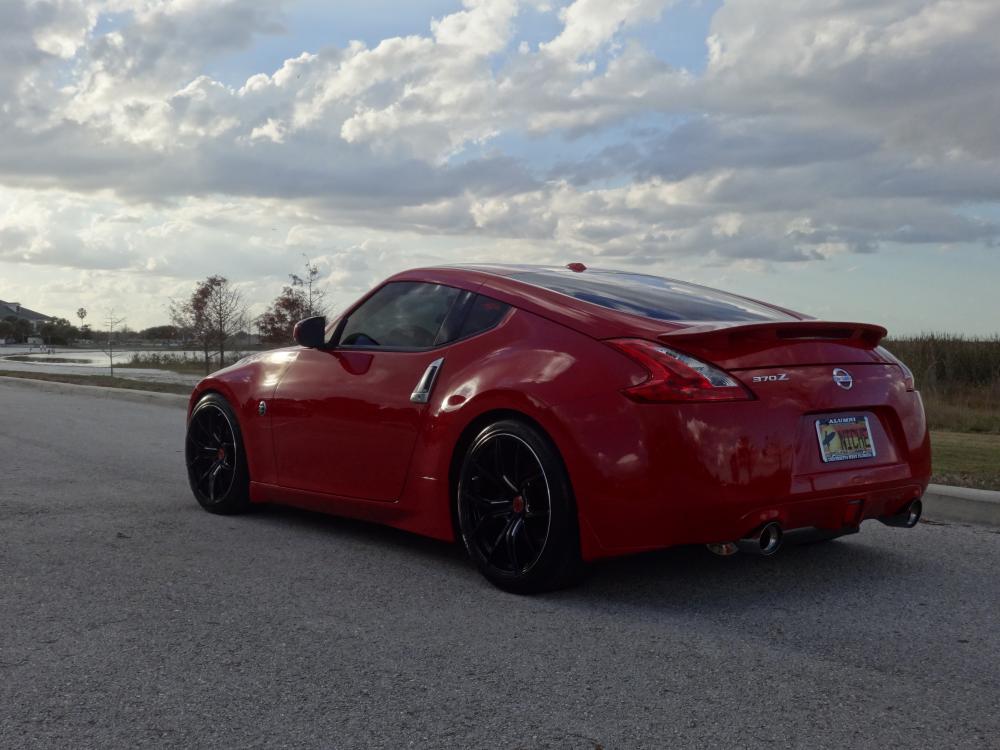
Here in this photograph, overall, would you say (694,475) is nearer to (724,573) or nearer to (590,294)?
(724,573)

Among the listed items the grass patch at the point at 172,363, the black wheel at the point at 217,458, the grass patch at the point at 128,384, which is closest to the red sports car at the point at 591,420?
the black wheel at the point at 217,458

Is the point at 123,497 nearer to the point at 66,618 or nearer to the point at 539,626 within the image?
the point at 66,618

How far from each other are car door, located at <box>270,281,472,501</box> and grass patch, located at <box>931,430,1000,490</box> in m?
3.82

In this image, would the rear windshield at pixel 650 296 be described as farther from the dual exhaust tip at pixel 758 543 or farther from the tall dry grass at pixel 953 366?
the tall dry grass at pixel 953 366

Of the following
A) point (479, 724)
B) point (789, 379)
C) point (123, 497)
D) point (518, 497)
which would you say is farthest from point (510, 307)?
point (123, 497)

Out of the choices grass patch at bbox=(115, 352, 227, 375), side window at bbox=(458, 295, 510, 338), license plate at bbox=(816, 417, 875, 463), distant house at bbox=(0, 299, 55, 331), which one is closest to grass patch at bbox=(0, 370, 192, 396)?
grass patch at bbox=(115, 352, 227, 375)

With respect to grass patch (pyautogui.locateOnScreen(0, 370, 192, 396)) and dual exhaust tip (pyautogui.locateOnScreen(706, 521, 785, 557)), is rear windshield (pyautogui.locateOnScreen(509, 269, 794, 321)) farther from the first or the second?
grass patch (pyautogui.locateOnScreen(0, 370, 192, 396))

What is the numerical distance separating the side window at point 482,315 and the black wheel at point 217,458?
1899 millimetres

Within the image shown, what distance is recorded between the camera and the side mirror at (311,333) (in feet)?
18.6

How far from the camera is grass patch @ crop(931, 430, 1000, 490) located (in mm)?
7164

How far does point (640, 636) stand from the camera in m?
3.99

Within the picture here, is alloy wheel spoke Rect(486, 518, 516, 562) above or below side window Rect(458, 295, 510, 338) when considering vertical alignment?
below

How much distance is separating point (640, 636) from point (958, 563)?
2.11 m

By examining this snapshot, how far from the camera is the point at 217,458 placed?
21.3 ft
